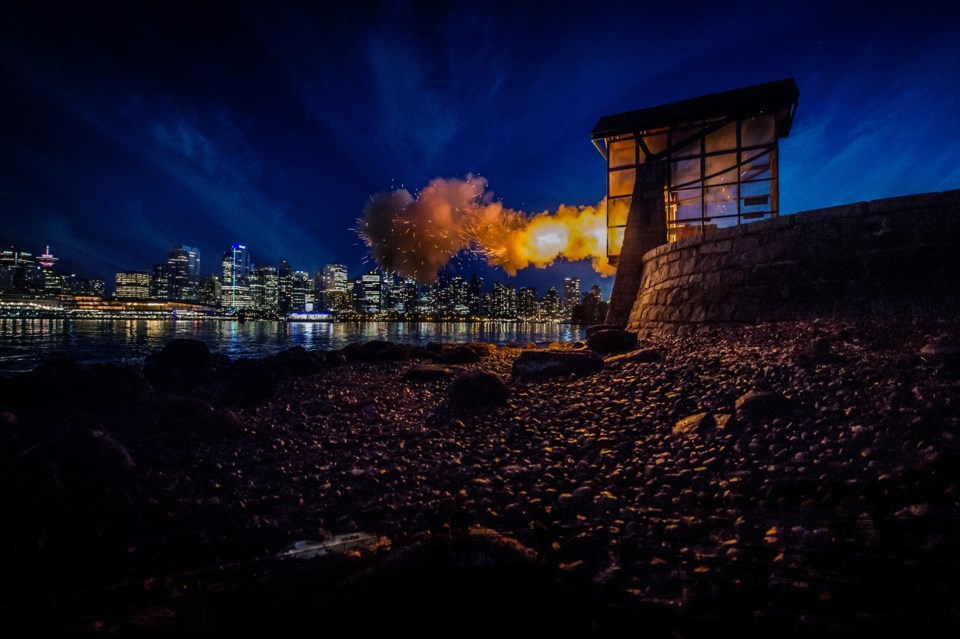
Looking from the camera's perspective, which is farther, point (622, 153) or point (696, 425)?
point (622, 153)

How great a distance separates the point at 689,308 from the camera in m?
12.5

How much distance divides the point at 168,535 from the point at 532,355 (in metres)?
8.65

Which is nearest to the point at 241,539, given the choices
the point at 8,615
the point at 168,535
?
the point at 168,535

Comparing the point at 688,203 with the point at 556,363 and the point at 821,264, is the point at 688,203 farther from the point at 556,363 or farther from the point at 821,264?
the point at 556,363

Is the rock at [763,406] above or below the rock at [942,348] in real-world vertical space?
below

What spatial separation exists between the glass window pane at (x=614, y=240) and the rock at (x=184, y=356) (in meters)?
19.1

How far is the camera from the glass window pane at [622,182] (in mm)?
20031

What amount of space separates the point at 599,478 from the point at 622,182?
1818 centimetres

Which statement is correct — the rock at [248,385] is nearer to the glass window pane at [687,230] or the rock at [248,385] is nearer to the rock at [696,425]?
the rock at [696,425]

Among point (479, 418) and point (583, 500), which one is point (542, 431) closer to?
point (479, 418)

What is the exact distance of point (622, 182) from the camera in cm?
2030

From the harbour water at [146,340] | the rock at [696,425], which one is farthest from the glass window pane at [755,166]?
the harbour water at [146,340]

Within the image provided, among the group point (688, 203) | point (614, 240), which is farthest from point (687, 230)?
point (614, 240)

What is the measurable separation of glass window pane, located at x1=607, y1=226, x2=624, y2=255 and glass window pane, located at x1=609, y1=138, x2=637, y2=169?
3.28m
